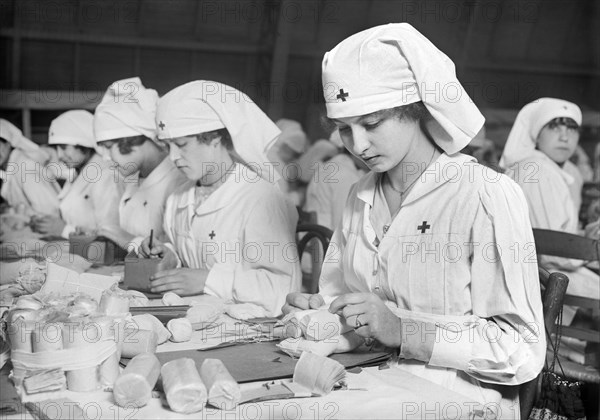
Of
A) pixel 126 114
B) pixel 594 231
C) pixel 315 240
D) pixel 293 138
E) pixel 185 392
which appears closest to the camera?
pixel 185 392

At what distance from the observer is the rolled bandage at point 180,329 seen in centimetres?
225

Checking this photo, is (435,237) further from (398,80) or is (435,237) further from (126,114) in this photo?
(126,114)

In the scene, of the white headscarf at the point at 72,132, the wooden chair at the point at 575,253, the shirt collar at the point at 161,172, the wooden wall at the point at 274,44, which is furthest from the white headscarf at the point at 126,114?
the wooden wall at the point at 274,44

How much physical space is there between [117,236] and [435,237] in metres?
2.25

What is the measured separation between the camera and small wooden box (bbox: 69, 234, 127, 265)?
151 inches

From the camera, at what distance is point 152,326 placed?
2.20 m

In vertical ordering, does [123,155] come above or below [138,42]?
below

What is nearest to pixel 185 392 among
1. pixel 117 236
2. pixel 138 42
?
pixel 117 236

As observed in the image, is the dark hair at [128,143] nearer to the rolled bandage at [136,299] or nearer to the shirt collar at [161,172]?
the shirt collar at [161,172]

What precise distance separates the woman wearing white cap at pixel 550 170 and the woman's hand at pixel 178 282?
2.30 metres

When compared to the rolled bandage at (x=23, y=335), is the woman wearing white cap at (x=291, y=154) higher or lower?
higher

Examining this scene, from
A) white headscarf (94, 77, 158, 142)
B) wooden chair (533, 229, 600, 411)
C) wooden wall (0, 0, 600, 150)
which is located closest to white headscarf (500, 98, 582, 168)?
wooden chair (533, 229, 600, 411)

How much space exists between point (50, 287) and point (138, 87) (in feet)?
7.09

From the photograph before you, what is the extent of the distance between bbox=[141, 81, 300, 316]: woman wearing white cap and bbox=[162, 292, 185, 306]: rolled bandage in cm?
33
